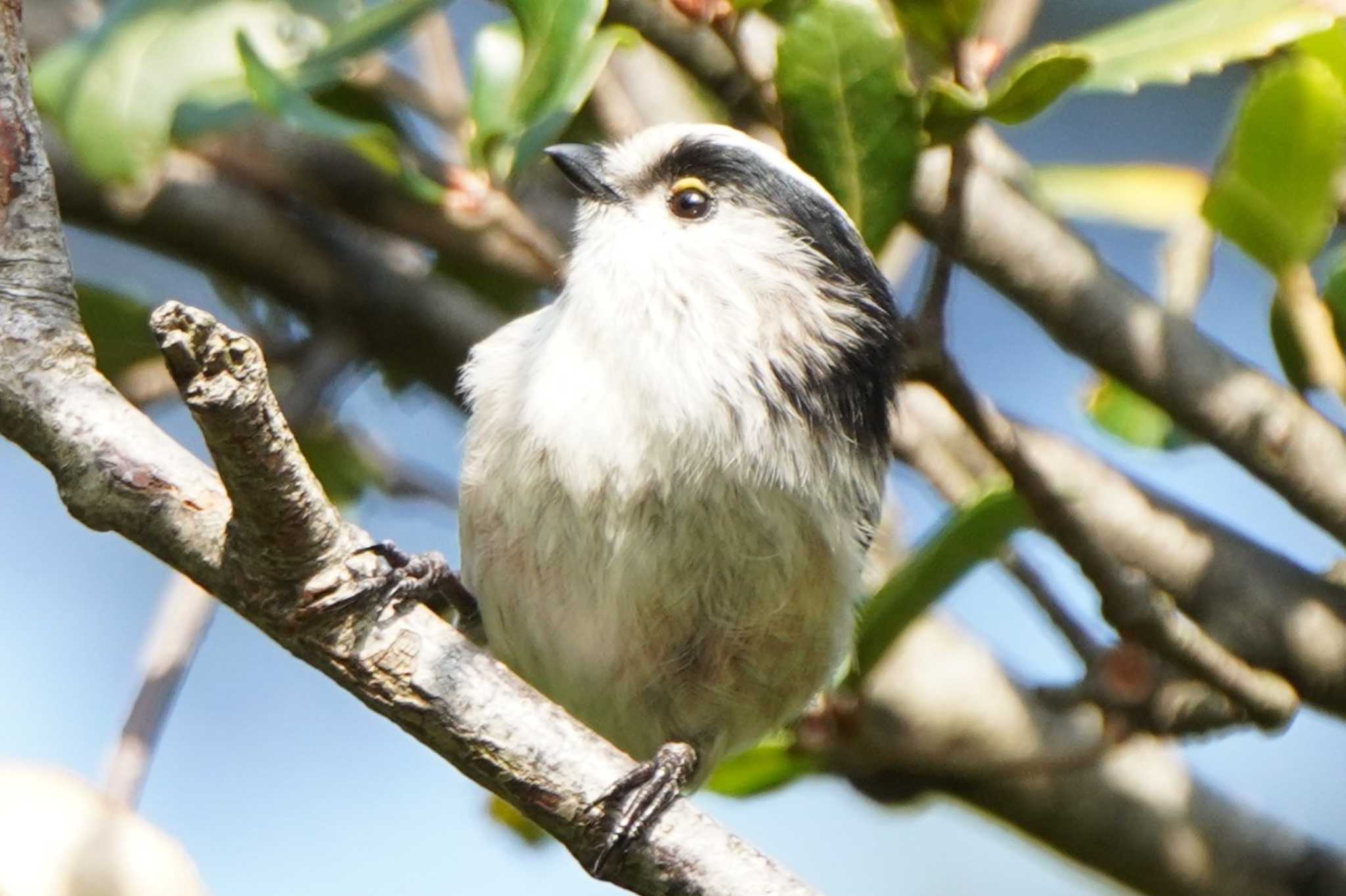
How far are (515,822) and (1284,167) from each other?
52.3 inches

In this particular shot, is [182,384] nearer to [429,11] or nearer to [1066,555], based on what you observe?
[429,11]

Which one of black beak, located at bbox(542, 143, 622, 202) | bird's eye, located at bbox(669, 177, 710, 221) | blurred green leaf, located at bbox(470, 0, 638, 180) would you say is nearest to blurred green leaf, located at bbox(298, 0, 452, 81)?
blurred green leaf, located at bbox(470, 0, 638, 180)

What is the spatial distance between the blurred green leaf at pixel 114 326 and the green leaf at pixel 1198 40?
1.29 meters

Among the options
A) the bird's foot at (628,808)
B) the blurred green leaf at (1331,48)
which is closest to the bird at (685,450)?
the bird's foot at (628,808)

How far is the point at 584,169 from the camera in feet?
7.27

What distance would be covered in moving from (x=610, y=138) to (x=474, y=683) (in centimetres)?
116

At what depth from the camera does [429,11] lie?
196 centimetres

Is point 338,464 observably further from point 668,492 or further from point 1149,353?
point 1149,353

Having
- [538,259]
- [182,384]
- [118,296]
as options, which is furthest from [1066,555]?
[118,296]

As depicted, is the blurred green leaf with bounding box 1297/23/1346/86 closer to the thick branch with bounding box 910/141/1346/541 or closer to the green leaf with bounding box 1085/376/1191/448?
the thick branch with bounding box 910/141/1346/541

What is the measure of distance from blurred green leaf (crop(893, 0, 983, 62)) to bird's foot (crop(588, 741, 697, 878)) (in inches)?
33.8

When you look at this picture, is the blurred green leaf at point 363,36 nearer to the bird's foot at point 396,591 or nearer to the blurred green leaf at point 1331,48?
the bird's foot at point 396,591

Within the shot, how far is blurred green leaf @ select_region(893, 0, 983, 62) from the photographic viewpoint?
1853 millimetres

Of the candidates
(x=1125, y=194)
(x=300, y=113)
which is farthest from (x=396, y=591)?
(x=1125, y=194)
